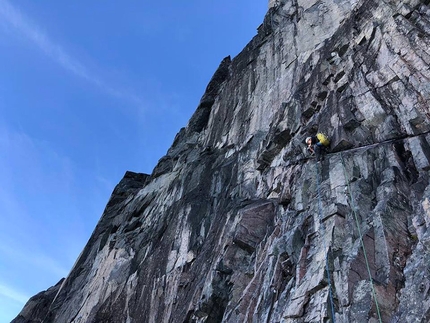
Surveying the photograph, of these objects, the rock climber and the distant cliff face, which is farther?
the rock climber

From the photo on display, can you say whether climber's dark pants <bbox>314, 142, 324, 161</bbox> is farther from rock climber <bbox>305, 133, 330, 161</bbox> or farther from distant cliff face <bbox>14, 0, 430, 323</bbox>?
distant cliff face <bbox>14, 0, 430, 323</bbox>

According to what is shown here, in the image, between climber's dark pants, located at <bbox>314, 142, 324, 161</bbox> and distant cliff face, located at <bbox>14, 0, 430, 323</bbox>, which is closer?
distant cliff face, located at <bbox>14, 0, 430, 323</bbox>

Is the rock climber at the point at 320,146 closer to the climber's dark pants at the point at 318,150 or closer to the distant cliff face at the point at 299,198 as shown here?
the climber's dark pants at the point at 318,150

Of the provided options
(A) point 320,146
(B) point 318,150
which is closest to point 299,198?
(B) point 318,150

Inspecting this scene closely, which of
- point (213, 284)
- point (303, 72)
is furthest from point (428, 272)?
point (303, 72)

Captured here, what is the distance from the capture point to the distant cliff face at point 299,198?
10.6 m

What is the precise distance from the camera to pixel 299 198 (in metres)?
14.9

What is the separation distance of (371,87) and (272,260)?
7.68 m

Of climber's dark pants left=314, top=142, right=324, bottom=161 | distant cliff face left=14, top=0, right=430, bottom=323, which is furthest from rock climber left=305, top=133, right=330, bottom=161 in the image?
distant cliff face left=14, top=0, right=430, bottom=323

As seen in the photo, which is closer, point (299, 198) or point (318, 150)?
point (299, 198)

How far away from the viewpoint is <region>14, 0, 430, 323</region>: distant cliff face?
34.9ft

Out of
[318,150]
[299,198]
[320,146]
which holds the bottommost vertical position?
[299,198]

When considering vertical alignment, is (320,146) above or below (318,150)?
above

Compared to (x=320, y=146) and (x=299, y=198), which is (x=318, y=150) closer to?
(x=320, y=146)
